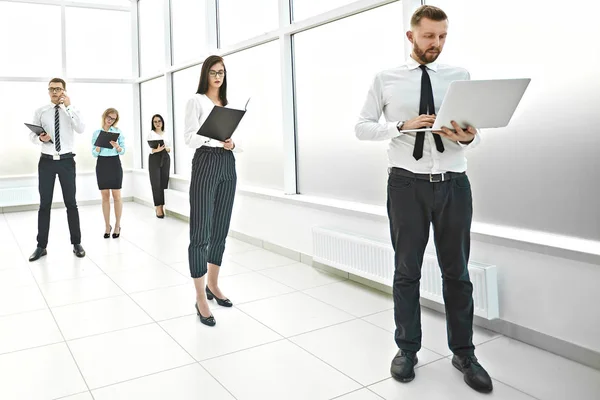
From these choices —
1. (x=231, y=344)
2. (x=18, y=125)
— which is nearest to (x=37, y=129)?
(x=231, y=344)

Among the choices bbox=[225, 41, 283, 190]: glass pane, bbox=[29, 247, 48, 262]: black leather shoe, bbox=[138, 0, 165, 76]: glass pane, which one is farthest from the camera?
bbox=[138, 0, 165, 76]: glass pane

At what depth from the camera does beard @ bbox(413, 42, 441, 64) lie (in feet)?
7.06

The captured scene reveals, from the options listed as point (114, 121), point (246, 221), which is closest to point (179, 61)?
point (114, 121)

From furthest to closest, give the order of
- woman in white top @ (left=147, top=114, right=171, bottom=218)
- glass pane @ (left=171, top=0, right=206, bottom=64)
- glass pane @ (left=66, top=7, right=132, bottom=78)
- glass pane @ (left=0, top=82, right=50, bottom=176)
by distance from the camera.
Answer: glass pane @ (left=66, top=7, right=132, bottom=78) < glass pane @ (left=0, top=82, right=50, bottom=176) < woman in white top @ (left=147, top=114, right=171, bottom=218) < glass pane @ (left=171, top=0, right=206, bottom=64)

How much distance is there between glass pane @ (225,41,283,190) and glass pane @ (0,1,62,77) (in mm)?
4462

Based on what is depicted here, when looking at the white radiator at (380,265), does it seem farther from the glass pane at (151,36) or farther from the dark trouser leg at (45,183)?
the glass pane at (151,36)

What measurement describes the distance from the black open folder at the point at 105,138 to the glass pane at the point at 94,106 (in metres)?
3.50

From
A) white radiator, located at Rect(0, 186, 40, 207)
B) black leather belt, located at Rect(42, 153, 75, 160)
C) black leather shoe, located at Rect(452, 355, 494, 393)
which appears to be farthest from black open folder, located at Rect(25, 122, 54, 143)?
white radiator, located at Rect(0, 186, 40, 207)

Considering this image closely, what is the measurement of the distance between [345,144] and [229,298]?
1535 mm

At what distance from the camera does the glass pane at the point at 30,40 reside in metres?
8.23

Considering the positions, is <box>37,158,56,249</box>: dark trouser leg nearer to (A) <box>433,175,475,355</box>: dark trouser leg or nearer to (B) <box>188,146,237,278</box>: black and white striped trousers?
(B) <box>188,146,237,278</box>: black and white striped trousers

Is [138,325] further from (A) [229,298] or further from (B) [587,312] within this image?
(B) [587,312]

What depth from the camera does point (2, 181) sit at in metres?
8.23

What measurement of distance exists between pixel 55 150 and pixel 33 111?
179 inches
